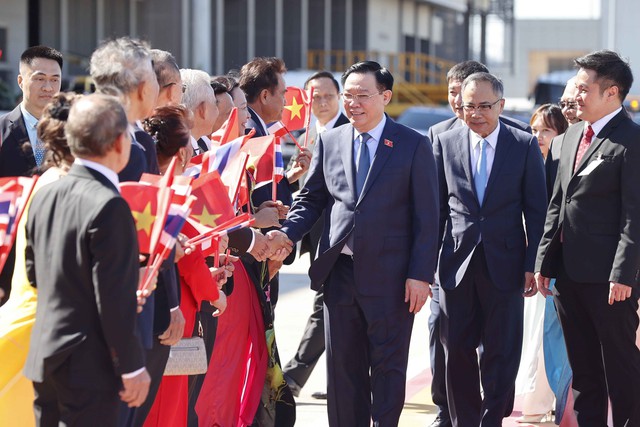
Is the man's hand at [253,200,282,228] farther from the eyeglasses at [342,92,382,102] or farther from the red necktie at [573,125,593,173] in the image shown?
the red necktie at [573,125,593,173]

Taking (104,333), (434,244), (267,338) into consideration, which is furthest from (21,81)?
(104,333)

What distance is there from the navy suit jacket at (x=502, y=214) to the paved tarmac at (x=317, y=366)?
116cm

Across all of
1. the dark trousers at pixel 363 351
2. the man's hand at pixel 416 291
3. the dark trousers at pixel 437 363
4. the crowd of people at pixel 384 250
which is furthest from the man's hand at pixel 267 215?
the dark trousers at pixel 437 363

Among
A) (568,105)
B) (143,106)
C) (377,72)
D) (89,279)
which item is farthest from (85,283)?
(568,105)

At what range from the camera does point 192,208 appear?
471 centimetres

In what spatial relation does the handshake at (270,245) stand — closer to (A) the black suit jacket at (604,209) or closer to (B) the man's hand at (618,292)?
(A) the black suit jacket at (604,209)

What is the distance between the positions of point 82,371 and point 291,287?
800 cm

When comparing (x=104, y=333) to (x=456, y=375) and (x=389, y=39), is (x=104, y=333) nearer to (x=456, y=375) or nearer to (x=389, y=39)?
(x=456, y=375)

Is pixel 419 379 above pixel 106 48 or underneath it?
underneath

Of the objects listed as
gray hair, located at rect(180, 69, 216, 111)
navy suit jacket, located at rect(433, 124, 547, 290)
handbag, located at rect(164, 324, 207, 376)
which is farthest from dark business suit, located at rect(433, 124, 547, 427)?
handbag, located at rect(164, 324, 207, 376)

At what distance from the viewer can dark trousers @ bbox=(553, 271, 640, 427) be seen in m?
5.58

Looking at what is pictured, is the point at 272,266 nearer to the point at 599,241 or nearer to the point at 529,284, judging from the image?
the point at 529,284

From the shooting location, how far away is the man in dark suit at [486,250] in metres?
5.95

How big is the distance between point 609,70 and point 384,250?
4.53 ft
